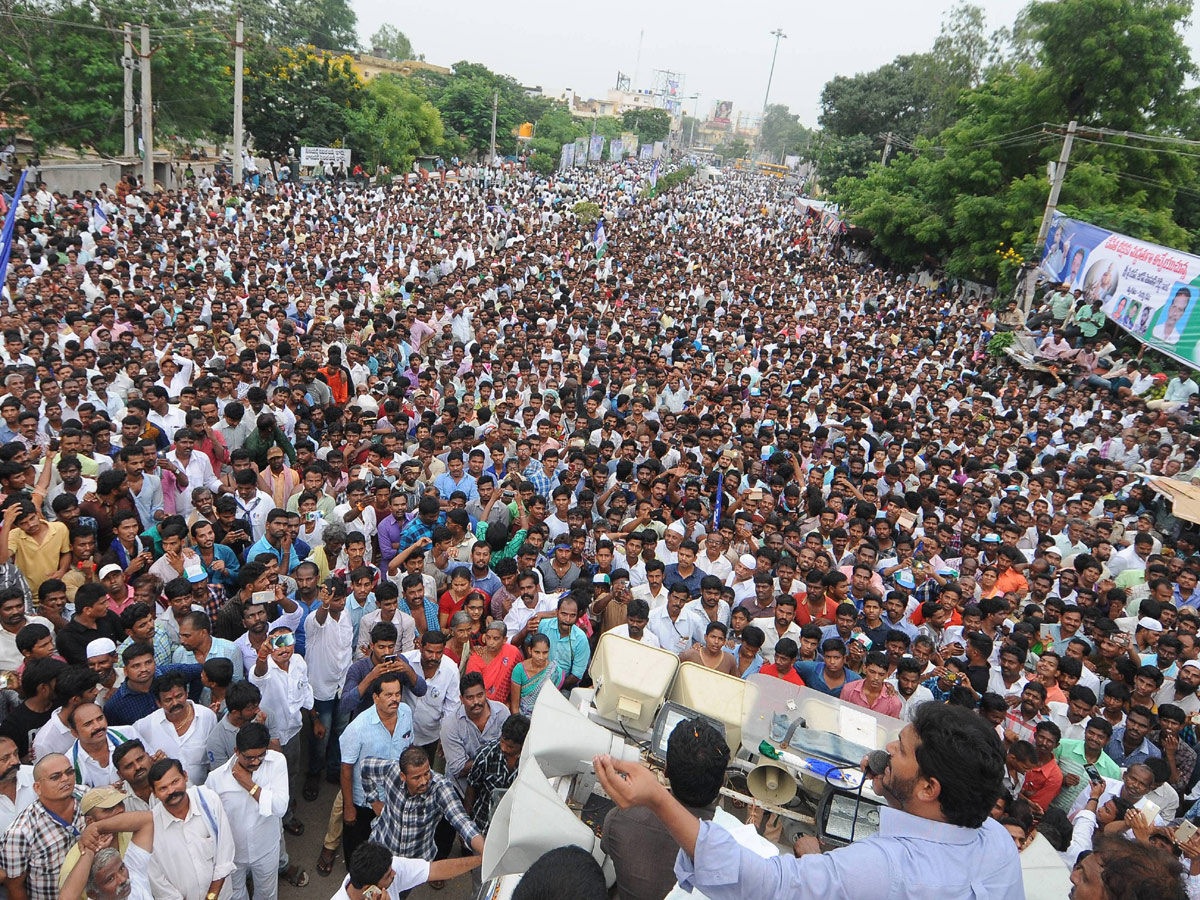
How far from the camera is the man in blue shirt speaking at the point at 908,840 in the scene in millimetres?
1596

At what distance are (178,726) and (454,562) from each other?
7.15 feet

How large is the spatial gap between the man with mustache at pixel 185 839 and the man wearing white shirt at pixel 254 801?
122mm

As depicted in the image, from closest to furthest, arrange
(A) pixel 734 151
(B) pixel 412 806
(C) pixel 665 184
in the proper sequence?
(B) pixel 412 806, (C) pixel 665 184, (A) pixel 734 151

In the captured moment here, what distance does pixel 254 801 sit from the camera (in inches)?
129

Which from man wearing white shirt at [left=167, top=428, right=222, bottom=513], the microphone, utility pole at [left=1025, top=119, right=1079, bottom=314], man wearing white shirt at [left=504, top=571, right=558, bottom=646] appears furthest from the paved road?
utility pole at [left=1025, top=119, right=1079, bottom=314]

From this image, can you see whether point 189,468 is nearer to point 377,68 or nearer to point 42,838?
point 42,838

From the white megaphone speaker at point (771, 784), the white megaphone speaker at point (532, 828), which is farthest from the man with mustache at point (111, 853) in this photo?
the white megaphone speaker at point (771, 784)

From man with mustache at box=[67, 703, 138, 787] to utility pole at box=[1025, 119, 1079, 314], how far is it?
1924 centimetres

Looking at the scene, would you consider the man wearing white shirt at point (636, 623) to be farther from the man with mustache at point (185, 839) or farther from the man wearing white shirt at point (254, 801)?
the man with mustache at point (185, 839)

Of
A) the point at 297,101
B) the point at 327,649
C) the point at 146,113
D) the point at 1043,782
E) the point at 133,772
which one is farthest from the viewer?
the point at 297,101

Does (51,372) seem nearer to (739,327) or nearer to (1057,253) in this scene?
(739,327)

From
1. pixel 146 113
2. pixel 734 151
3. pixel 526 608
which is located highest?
pixel 734 151

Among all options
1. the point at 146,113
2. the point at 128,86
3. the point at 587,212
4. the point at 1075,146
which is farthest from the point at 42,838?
the point at 587,212

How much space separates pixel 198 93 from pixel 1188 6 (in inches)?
1175
